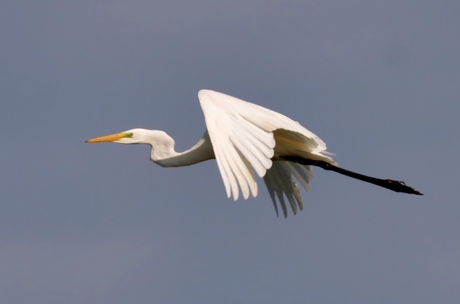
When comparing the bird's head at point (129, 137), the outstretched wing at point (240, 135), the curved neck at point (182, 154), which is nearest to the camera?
the outstretched wing at point (240, 135)

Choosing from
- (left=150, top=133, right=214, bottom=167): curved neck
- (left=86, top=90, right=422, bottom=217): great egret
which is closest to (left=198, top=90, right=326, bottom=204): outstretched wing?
(left=86, top=90, right=422, bottom=217): great egret

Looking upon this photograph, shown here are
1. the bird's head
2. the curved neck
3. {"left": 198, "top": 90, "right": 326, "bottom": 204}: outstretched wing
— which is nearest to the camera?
{"left": 198, "top": 90, "right": 326, "bottom": 204}: outstretched wing

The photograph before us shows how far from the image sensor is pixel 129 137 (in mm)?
16125

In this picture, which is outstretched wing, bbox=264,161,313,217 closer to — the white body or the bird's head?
the white body

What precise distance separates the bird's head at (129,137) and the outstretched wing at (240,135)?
2390 millimetres

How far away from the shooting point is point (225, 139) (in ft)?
41.1

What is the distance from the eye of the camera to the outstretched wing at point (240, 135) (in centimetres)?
1210

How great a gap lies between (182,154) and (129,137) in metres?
0.96

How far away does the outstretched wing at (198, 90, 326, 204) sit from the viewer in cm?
1210

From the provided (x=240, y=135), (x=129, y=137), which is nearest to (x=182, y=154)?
(x=129, y=137)

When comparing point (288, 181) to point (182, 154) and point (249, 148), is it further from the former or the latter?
point (249, 148)

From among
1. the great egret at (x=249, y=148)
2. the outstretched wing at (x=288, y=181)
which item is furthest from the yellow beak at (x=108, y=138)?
the outstretched wing at (x=288, y=181)

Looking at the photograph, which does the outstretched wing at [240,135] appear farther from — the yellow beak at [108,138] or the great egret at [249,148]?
the yellow beak at [108,138]

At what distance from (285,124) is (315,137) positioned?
98 cm
